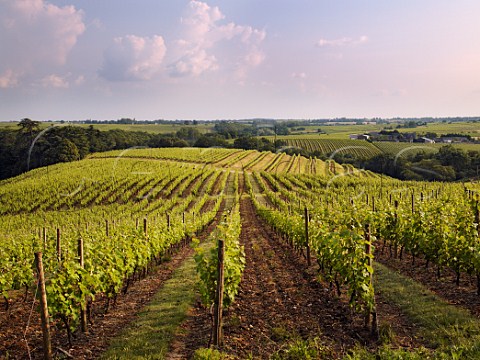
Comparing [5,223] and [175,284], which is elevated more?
[175,284]

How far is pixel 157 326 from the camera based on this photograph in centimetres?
761

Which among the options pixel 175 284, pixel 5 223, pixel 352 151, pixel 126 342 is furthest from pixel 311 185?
pixel 352 151

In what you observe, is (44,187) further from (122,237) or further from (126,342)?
(126,342)

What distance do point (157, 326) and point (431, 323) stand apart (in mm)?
5400

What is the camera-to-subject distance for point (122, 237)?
10250 millimetres

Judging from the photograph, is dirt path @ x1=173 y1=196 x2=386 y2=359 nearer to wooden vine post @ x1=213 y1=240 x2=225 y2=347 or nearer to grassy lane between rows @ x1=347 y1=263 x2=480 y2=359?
wooden vine post @ x1=213 y1=240 x2=225 y2=347

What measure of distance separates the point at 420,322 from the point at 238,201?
32.3 meters

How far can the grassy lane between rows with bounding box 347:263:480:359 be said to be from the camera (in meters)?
5.30


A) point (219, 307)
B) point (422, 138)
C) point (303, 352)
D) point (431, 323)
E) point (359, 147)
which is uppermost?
point (422, 138)

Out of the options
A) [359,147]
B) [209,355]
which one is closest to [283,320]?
[209,355]

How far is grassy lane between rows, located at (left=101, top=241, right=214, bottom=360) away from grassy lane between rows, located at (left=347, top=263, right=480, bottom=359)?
3.44 meters

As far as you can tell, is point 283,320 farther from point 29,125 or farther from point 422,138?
point 422,138

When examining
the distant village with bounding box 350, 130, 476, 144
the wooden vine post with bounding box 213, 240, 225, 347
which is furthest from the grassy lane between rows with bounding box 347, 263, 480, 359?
the distant village with bounding box 350, 130, 476, 144

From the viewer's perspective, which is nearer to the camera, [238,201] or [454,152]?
[238,201]
